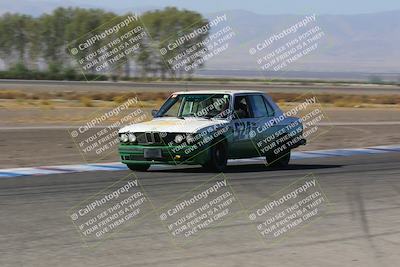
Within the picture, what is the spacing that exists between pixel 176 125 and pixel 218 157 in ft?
3.08

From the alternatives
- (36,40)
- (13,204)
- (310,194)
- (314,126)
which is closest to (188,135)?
(310,194)

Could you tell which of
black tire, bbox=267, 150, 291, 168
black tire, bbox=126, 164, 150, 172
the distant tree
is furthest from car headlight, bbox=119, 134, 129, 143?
the distant tree

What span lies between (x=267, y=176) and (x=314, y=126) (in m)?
16.8

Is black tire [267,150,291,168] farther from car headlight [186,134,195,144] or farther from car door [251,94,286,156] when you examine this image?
car headlight [186,134,195,144]

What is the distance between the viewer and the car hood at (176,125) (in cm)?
1333

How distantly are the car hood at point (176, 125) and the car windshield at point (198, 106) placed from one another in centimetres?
31

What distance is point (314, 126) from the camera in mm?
30141

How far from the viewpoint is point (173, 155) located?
13.4m

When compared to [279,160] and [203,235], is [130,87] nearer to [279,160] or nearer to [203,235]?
[279,160]

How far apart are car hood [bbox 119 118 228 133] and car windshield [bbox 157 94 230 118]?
1.01ft

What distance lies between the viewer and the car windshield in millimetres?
14227

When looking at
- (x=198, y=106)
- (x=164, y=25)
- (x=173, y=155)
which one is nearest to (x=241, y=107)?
(x=198, y=106)

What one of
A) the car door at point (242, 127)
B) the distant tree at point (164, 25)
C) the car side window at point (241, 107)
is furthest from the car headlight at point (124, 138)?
the distant tree at point (164, 25)

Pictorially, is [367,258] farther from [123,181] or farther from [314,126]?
[314,126]
